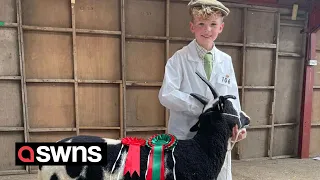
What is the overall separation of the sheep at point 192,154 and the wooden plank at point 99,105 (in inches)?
84.1

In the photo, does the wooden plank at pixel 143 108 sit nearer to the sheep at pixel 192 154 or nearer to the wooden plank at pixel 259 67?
the wooden plank at pixel 259 67

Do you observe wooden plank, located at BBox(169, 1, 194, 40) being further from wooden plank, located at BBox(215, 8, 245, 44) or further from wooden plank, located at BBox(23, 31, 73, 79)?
wooden plank, located at BBox(23, 31, 73, 79)

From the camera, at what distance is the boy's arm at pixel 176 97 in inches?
55.6

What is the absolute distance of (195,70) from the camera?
1563 mm

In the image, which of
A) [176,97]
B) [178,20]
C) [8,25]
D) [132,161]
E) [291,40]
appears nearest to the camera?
[132,161]

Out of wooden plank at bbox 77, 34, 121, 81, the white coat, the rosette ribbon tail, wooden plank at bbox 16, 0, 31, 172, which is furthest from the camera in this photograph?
wooden plank at bbox 77, 34, 121, 81

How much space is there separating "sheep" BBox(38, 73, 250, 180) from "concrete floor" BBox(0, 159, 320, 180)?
228 centimetres

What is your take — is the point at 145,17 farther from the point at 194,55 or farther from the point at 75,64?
the point at 194,55

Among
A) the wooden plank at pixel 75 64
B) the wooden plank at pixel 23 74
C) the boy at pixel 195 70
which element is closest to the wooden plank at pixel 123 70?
the wooden plank at pixel 75 64

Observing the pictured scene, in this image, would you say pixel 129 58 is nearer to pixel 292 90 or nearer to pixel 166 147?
pixel 166 147

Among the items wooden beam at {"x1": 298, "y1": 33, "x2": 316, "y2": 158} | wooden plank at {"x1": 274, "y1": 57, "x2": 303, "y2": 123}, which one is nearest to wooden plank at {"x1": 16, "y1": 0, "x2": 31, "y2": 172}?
wooden plank at {"x1": 274, "y1": 57, "x2": 303, "y2": 123}

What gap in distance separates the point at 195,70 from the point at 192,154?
0.53 m

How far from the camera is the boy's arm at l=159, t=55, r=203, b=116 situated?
141 centimetres

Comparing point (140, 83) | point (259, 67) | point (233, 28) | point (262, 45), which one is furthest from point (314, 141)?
point (140, 83)
